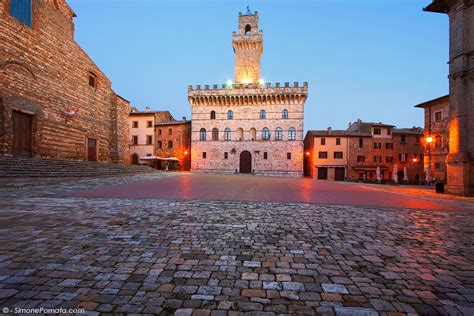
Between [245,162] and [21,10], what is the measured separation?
1136 inches

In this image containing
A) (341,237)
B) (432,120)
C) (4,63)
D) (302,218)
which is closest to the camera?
(341,237)

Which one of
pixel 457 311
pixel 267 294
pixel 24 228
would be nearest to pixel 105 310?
pixel 267 294

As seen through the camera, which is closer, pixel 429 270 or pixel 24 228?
pixel 429 270

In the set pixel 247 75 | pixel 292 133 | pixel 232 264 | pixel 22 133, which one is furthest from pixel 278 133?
pixel 232 264

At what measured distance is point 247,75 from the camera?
3984 centimetres

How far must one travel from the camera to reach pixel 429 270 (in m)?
2.98

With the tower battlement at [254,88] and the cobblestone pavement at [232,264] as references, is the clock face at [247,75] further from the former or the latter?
the cobblestone pavement at [232,264]

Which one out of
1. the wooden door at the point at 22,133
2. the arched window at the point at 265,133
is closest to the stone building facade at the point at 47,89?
the wooden door at the point at 22,133

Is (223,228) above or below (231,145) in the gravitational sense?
below

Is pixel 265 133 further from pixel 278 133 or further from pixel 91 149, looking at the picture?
pixel 91 149

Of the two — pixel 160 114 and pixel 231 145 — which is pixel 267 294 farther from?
pixel 160 114

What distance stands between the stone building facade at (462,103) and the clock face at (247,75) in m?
28.6

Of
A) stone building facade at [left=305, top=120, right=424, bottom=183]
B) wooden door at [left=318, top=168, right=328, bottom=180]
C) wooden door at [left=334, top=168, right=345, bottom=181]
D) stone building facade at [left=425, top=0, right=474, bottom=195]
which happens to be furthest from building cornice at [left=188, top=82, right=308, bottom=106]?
stone building facade at [left=425, top=0, right=474, bottom=195]

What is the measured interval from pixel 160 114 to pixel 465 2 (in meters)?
41.3
